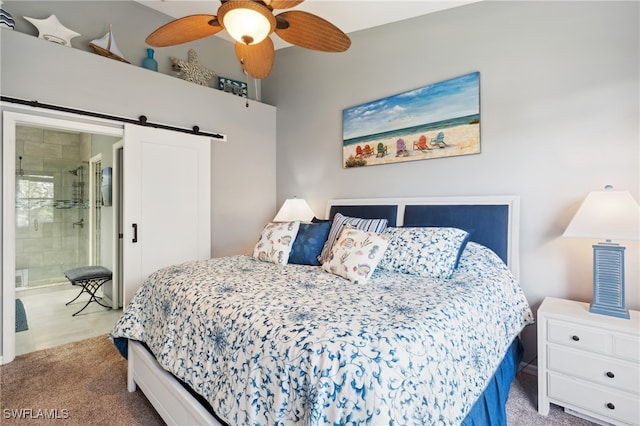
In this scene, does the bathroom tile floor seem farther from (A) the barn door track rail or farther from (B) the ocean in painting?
(B) the ocean in painting

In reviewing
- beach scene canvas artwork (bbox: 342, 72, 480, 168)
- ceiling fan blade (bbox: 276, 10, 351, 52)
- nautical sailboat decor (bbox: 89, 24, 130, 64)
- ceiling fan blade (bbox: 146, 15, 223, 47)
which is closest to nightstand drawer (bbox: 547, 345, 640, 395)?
beach scene canvas artwork (bbox: 342, 72, 480, 168)

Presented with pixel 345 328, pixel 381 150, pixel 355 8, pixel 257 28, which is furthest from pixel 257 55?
pixel 345 328

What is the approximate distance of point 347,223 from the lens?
8.75 feet

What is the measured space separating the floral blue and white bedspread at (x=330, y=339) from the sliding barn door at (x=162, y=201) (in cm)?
117

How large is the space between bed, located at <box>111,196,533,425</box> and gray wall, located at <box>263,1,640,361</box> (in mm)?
220

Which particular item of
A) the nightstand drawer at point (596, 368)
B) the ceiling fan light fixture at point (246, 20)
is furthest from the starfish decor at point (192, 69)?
the nightstand drawer at point (596, 368)

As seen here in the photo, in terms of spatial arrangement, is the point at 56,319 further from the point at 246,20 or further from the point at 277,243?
the point at 246,20

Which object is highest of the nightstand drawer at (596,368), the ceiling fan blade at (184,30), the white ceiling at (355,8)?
the white ceiling at (355,8)

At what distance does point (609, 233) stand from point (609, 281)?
286 mm

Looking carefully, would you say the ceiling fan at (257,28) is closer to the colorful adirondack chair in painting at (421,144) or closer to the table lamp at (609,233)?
the colorful adirondack chair in painting at (421,144)

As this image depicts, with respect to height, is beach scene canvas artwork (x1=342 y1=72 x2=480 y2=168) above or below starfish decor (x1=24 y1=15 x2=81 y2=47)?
below

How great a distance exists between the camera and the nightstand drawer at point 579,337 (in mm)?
1644

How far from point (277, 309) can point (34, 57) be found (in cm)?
300

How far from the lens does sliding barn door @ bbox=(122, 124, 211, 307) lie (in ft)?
9.82
